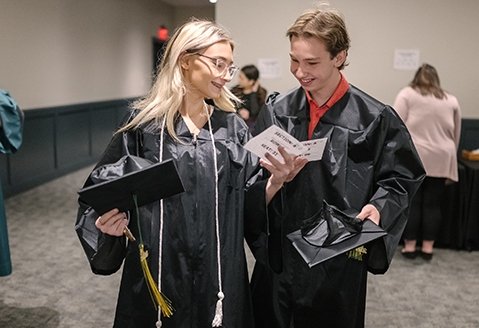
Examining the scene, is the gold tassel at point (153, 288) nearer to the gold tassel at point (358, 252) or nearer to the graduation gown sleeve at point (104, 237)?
the graduation gown sleeve at point (104, 237)

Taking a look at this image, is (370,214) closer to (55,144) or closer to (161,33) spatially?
(55,144)

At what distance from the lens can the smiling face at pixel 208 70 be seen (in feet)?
4.53

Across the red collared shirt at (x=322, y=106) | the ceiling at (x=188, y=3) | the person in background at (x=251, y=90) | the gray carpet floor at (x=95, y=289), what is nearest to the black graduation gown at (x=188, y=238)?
the red collared shirt at (x=322, y=106)

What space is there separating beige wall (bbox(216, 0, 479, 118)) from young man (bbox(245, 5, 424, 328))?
3190mm

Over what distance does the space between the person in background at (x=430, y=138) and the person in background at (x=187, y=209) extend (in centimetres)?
268

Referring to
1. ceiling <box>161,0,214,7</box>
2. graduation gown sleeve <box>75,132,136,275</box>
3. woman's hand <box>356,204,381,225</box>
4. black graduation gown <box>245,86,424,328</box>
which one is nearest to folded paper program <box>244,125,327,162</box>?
black graduation gown <box>245,86,424,328</box>

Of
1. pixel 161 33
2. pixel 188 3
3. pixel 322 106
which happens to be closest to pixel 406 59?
pixel 322 106

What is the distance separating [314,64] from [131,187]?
62cm

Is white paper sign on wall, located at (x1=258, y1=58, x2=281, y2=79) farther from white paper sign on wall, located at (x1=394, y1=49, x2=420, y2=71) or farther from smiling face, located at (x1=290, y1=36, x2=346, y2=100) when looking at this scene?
smiling face, located at (x1=290, y1=36, x2=346, y2=100)

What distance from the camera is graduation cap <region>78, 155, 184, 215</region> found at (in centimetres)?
118

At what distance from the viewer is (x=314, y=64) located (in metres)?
1.45

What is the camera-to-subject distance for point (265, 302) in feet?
5.42

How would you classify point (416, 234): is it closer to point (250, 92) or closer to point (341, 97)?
point (250, 92)

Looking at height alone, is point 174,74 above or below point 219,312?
above
